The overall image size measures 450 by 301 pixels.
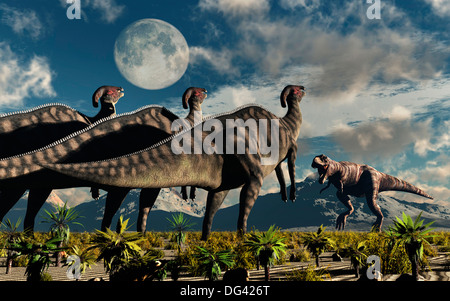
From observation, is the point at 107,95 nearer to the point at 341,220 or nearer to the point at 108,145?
the point at 108,145

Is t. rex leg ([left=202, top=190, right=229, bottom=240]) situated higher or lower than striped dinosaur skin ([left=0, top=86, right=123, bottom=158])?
lower

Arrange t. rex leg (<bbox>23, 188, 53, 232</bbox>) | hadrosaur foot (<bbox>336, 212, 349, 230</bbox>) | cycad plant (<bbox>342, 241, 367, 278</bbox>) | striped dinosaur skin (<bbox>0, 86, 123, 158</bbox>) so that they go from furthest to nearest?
hadrosaur foot (<bbox>336, 212, 349, 230</bbox>), t. rex leg (<bbox>23, 188, 53, 232</bbox>), striped dinosaur skin (<bbox>0, 86, 123, 158</bbox>), cycad plant (<bbox>342, 241, 367, 278</bbox>)

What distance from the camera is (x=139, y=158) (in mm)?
9961

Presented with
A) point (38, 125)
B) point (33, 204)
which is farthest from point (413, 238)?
point (33, 204)

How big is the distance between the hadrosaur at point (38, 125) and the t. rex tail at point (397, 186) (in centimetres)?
2907

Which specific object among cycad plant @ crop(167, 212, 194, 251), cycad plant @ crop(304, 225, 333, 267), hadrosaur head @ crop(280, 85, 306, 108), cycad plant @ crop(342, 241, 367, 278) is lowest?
cycad plant @ crop(342, 241, 367, 278)

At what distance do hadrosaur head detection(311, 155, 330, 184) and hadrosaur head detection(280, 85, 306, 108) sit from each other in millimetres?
14346

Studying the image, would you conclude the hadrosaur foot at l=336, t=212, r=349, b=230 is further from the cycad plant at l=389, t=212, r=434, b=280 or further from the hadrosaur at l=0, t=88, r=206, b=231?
the cycad plant at l=389, t=212, r=434, b=280

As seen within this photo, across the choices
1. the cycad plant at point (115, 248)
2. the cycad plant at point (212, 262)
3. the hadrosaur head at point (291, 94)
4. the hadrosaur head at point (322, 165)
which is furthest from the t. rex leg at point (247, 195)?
the hadrosaur head at point (322, 165)

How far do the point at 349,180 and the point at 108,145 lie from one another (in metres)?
25.9

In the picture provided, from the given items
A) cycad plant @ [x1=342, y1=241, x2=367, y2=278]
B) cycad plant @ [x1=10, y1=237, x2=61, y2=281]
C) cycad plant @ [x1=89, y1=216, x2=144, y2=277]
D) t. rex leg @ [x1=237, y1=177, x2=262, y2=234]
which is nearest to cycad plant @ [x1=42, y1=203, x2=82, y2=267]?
cycad plant @ [x1=10, y1=237, x2=61, y2=281]

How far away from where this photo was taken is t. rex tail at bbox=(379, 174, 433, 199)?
3594 centimetres
